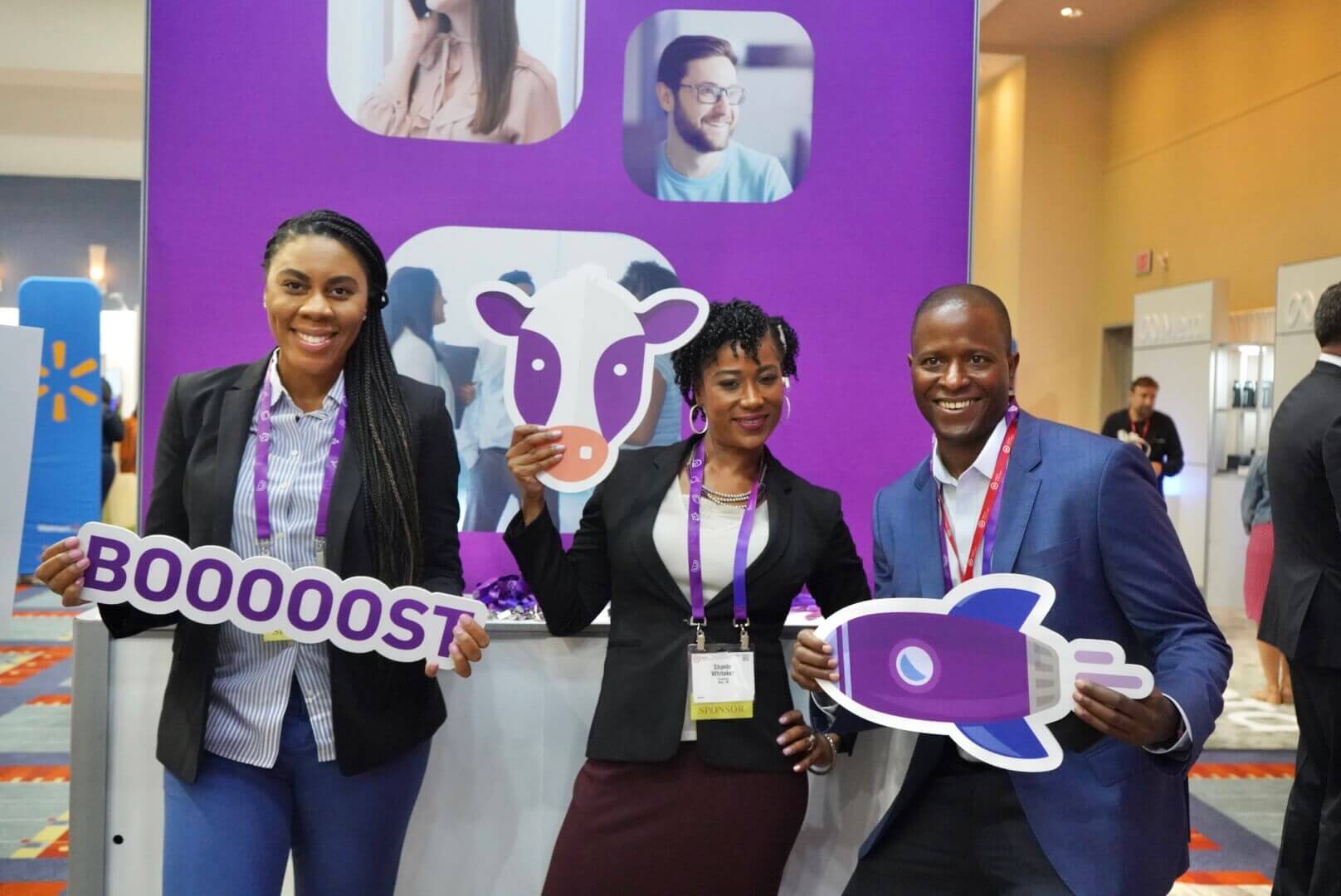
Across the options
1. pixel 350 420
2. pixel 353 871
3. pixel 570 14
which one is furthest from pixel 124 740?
pixel 570 14

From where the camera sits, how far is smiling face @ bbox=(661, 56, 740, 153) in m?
3.10

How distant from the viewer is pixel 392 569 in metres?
1.97

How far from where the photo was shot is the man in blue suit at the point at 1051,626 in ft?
5.93

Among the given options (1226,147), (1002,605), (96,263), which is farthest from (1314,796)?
(96,263)

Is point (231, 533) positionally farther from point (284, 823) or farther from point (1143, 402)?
point (1143, 402)

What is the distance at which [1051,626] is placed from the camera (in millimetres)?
1878

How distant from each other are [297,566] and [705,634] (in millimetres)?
746

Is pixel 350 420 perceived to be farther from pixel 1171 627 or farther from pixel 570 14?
pixel 570 14

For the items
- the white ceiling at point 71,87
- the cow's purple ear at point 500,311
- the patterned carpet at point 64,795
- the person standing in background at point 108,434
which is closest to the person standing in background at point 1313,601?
the patterned carpet at point 64,795

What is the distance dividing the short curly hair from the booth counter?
2.46 ft

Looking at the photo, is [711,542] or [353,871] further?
[711,542]

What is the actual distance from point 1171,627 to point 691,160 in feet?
6.01

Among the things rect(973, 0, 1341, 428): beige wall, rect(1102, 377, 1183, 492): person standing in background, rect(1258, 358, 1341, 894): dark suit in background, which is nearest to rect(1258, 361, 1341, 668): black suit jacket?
rect(1258, 358, 1341, 894): dark suit in background

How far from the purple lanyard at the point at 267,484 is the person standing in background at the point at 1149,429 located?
7.71 m
